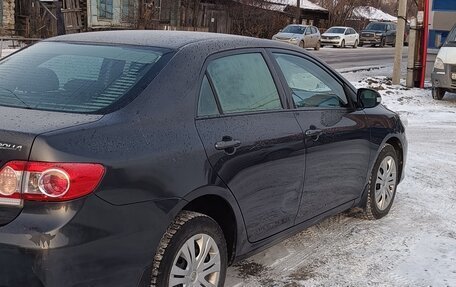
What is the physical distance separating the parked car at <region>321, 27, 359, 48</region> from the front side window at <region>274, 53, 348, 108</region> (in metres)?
36.6

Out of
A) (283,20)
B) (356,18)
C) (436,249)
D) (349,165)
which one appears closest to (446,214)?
(436,249)

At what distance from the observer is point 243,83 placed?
3.78 m

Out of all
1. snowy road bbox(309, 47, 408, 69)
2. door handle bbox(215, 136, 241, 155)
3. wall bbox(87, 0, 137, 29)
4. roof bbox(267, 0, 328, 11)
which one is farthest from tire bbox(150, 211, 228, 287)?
roof bbox(267, 0, 328, 11)

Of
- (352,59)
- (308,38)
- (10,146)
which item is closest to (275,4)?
(308,38)

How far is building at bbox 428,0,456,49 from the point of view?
54.9ft

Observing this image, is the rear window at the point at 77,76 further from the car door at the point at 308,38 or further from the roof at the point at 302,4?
the roof at the point at 302,4

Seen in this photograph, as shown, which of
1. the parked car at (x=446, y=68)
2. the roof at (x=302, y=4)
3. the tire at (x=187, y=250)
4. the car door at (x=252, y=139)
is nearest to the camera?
the tire at (x=187, y=250)

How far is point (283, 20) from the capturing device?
1636 inches

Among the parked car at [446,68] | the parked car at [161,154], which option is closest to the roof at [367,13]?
the parked car at [446,68]

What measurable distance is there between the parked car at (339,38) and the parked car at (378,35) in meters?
4.38

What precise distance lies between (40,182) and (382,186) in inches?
141

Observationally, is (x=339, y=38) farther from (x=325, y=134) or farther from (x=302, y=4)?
(x=325, y=134)

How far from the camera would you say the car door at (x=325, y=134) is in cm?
417

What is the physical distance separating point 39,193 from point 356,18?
196ft
